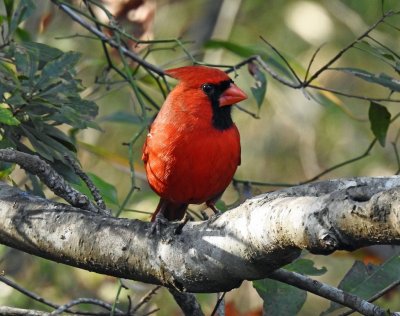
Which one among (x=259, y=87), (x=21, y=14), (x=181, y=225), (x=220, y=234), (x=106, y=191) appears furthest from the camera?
(x=259, y=87)

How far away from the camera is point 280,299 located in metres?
2.79

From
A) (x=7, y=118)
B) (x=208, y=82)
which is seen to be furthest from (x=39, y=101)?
(x=208, y=82)

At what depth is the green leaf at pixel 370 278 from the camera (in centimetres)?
288

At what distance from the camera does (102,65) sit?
4301 mm

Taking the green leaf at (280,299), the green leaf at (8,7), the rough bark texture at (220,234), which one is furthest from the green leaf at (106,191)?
the rough bark texture at (220,234)

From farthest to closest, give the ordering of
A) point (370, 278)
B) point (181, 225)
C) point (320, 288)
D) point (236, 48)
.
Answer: point (236, 48)
point (370, 278)
point (320, 288)
point (181, 225)

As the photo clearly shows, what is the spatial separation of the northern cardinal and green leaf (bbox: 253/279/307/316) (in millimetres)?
609

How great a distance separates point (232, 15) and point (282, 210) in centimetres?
477

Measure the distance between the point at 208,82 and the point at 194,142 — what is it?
0.37 metres

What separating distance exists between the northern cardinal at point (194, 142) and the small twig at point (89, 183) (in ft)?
2.09

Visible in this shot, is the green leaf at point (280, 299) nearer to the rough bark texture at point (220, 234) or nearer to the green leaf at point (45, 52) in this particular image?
the rough bark texture at point (220, 234)

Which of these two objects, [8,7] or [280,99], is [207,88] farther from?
[280,99]

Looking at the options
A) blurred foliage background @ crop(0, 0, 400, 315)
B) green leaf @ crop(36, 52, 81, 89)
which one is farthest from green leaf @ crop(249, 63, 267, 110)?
blurred foliage background @ crop(0, 0, 400, 315)

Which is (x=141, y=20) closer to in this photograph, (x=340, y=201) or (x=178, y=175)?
(x=178, y=175)
